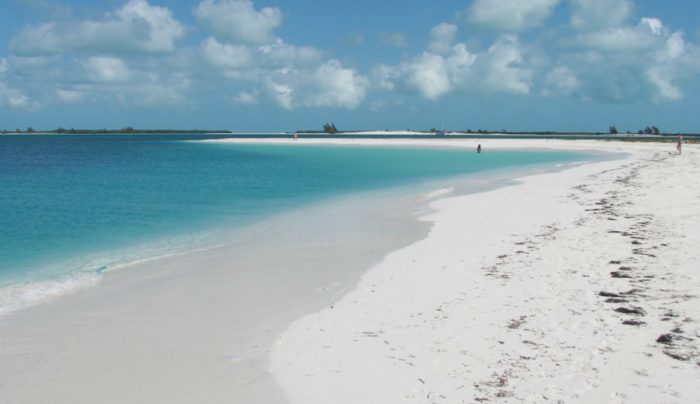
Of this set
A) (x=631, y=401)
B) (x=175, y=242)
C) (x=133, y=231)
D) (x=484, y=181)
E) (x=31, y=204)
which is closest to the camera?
(x=631, y=401)

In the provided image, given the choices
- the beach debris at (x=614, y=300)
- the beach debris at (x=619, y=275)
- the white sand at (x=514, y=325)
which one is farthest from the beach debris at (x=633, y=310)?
the beach debris at (x=619, y=275)

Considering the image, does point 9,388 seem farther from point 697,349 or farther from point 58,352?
point 697,349

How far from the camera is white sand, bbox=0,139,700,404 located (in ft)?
16.7

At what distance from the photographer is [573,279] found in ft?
26.8

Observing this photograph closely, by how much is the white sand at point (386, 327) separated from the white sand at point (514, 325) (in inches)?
0.9

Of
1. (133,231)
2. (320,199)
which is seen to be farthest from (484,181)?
(133,231)

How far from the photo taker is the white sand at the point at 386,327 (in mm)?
5090

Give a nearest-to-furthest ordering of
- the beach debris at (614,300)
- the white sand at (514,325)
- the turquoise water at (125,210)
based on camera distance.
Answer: the white sand at (514,325) → the beach debris at (614,300) → the turquoise water at (125,210)

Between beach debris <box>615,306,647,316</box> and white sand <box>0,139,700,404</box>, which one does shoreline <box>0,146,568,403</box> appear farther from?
beach debris <box>615,306,647,316</box>

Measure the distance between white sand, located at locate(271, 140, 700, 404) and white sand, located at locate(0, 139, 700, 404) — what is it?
0.02 metres

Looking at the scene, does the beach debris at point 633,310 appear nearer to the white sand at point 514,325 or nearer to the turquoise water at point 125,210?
the white sand at point 514,325

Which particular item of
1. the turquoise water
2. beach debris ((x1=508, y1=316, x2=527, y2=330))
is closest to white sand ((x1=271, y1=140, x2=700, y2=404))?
beach debris ((x1=508, y1=316, x2=527, y2=330))

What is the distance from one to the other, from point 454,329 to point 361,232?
7521 mm

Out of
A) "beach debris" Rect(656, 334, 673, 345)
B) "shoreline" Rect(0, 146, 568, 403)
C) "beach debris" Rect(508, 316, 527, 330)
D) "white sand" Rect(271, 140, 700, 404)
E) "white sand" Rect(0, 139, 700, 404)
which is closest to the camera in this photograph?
"white sand" Rect(271, 140, 700, 404)
